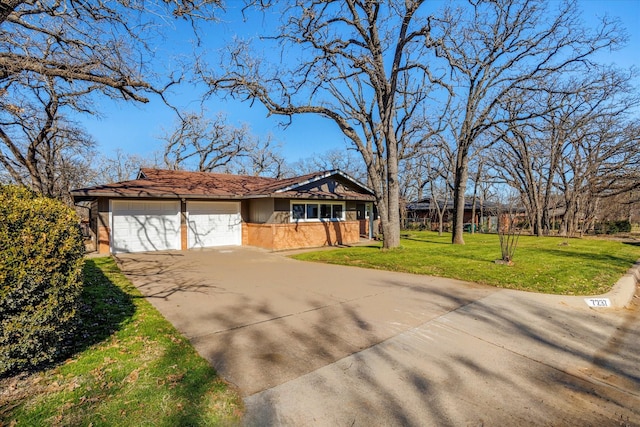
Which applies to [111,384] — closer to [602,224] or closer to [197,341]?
[197,341]

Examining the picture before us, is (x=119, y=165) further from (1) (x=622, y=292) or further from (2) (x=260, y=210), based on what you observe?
(1) (x=622, y=292)

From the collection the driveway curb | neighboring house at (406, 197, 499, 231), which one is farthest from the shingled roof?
neighboring house at (406, 197, 499, 231)

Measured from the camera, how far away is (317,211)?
15641 millimetres

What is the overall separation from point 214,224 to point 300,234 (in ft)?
13.9

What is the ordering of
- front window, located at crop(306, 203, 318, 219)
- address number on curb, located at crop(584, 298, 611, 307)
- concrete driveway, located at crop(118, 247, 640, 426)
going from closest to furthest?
concrete driveway, located at crop(118, 247, 640, 426)
address number on curb, located at crop(584, 298, 611, 307)
front window, located at crop(306, 203, 318, 219)

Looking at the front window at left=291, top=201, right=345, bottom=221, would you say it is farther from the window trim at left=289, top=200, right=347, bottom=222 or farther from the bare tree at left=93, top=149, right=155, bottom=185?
the bare tree at left=93, top=149, right=155, bottom=185

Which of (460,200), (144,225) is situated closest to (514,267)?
(460,200)

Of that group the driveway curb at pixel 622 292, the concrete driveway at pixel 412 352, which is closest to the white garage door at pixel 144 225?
the concrete driveway at pixel 412 352

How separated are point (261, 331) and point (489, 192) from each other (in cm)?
3961

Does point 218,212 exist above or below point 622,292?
above

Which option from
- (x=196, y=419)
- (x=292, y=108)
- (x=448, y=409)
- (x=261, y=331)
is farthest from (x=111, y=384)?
(x=292, y=108)

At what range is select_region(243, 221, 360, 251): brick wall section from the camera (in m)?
14.1

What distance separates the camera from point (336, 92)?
15.2 metres

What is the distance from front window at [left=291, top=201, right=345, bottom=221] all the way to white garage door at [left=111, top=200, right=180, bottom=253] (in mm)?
5339
